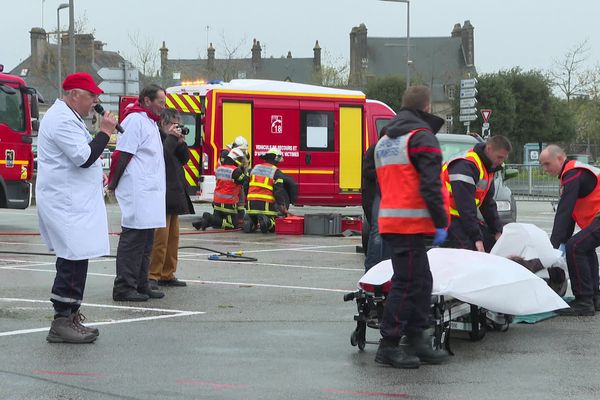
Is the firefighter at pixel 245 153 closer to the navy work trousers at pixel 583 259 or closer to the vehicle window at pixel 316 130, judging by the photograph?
the vehicle window at pixel 316 130

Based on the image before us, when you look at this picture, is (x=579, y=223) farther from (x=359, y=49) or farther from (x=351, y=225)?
(x=359, y=49)

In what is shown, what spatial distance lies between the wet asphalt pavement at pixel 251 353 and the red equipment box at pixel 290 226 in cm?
712

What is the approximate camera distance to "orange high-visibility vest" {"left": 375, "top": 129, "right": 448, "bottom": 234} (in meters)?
7.04

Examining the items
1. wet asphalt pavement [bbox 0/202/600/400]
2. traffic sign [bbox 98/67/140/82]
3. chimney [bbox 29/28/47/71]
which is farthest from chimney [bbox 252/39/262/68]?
wet asphalt pavement [bbox 0/202/600/400]

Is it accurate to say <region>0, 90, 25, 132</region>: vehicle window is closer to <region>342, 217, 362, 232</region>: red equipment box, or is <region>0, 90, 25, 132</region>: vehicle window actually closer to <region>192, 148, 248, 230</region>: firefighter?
<region>192, 148, 248, 230</region>: firefighter

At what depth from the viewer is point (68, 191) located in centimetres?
785

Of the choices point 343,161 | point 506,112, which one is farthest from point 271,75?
point 343,161

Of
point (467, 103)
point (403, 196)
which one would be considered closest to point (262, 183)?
point (403, 196)

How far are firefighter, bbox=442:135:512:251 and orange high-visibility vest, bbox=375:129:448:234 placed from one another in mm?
1585

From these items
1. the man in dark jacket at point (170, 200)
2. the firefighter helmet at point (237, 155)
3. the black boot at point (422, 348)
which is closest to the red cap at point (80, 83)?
the man in dark jacket at point (170, 200)

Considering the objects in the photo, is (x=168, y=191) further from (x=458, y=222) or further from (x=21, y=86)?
(x=21, y=86)

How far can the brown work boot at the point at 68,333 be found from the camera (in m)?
7.76

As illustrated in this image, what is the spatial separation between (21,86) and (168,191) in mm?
10979

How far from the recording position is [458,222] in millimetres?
9102
